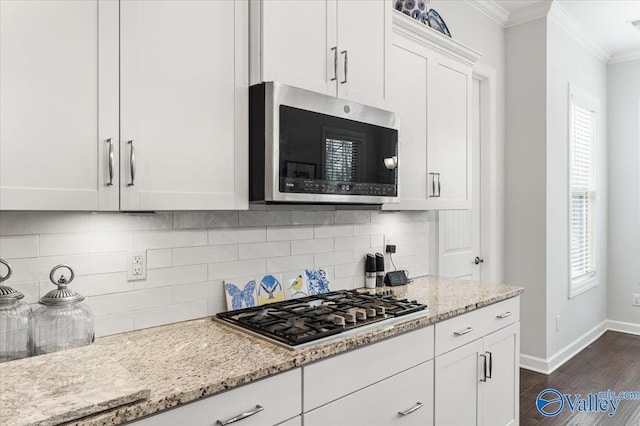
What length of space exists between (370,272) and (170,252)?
119 cm

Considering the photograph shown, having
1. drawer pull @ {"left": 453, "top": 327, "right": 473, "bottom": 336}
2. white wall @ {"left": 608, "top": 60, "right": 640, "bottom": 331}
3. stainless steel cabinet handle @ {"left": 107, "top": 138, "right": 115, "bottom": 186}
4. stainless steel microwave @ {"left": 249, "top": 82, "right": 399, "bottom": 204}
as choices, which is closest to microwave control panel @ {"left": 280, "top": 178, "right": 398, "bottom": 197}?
stainless steel microwave @ {"left": 249, "top": 82, "right": 399, "bottom": 204}

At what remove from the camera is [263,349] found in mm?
1507

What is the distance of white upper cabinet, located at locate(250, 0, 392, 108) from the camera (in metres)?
1.70

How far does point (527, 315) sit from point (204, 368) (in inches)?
131

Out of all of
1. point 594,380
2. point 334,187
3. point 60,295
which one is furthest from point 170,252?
point 594,380

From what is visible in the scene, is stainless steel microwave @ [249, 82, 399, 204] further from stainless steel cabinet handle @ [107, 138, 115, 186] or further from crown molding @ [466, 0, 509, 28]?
crown molding @ [466, 0, 509, 28]

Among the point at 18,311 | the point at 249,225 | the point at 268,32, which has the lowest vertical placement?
the point at 18,311

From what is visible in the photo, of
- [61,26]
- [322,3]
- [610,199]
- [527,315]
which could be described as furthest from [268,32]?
[610,199]

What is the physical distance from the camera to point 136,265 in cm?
170

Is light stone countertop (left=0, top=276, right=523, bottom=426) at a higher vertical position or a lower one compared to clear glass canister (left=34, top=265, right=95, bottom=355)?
lower

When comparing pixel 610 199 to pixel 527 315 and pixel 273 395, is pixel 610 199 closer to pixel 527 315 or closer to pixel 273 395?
pixel 527 315

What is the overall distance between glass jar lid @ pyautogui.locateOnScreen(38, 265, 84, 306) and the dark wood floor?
278 cm

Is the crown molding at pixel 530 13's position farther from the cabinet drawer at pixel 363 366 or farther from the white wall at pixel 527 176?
the cabinet drawer at pixel 363 366

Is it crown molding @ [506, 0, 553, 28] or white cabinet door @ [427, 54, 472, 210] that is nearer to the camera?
white cabinet door @ [427, 54, 472, 210]
